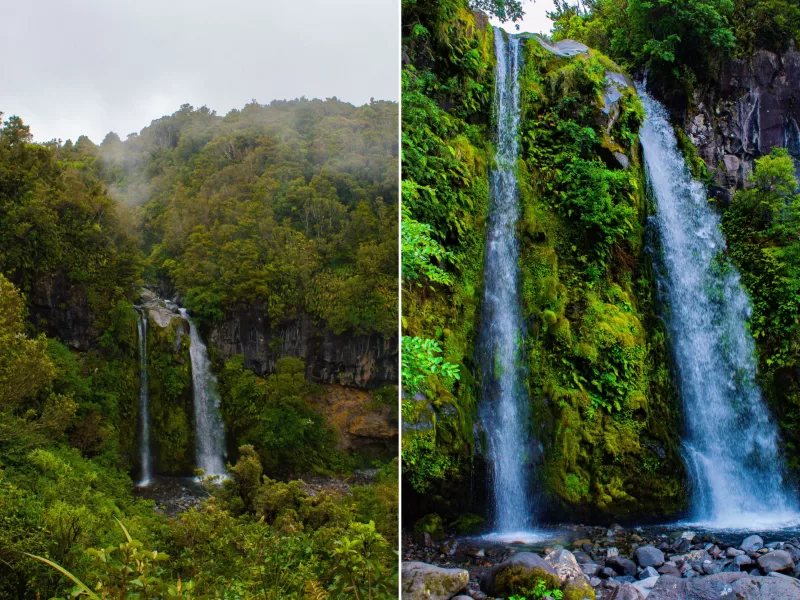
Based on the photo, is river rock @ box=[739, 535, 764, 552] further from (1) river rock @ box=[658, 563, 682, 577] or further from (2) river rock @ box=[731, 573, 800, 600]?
(1) river rock @ box=[658, 563, 682, 577]

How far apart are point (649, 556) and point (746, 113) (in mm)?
3468

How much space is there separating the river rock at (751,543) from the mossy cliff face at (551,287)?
0.38 metres

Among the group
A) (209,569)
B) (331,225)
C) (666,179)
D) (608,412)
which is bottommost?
(209,569)

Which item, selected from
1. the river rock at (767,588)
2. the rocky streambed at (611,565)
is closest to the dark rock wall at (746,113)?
the rocky streambed at (611,565)

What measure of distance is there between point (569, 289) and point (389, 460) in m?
1.91

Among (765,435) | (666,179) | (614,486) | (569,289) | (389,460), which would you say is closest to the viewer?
(389,460)

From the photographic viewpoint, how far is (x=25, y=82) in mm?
1918

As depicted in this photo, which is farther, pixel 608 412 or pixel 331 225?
pixel 608 412

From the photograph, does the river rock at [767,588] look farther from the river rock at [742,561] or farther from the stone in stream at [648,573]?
the stone in stream at [648,573]

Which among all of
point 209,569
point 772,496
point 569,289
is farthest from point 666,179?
point 209,569

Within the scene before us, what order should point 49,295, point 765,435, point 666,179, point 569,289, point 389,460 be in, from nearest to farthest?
point 49,295 < point 389,460 < point 569,289 < point 765,435 < point 666,179

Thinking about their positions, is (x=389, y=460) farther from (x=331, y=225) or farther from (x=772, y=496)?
(x=772, y=496)

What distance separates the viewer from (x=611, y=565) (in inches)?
118

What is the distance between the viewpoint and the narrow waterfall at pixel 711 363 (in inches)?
144
